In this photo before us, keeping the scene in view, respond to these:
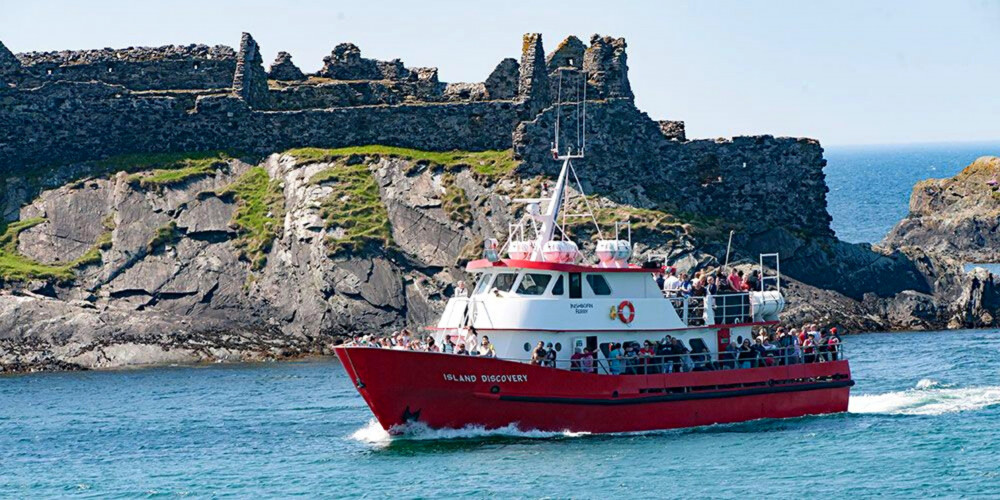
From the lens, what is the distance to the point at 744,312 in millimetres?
43750

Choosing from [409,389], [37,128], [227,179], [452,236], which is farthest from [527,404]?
[37,128]

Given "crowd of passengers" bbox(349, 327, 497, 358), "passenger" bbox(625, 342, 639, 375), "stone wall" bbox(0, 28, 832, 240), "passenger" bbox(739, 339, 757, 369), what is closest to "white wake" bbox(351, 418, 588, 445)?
"crowd of passengers" bbox(349, 327, 497, 358)

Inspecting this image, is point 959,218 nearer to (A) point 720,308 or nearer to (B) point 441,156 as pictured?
(B) point 441,156

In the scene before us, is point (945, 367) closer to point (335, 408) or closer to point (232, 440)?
point (335, 408)

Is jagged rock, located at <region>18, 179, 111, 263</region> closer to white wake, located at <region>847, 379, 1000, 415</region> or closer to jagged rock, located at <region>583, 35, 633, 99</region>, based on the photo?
jagged rock, located at <region>583, 35, 633, 99</region>

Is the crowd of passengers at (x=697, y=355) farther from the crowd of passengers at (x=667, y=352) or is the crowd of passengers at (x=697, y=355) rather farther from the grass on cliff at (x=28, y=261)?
the grass on cliff at (x=28, y=261)

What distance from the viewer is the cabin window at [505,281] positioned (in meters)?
40.7

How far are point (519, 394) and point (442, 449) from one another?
2.03 m

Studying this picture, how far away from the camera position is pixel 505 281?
1607 inches

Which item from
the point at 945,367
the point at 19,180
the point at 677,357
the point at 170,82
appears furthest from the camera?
the point at 170,82

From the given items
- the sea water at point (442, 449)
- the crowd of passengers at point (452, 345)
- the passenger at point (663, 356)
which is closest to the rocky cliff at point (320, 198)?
the sea water at point (442, 449)

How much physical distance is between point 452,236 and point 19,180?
1498 cm

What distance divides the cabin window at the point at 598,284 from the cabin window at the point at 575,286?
27cm

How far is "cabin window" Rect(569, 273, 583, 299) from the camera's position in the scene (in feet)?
133
